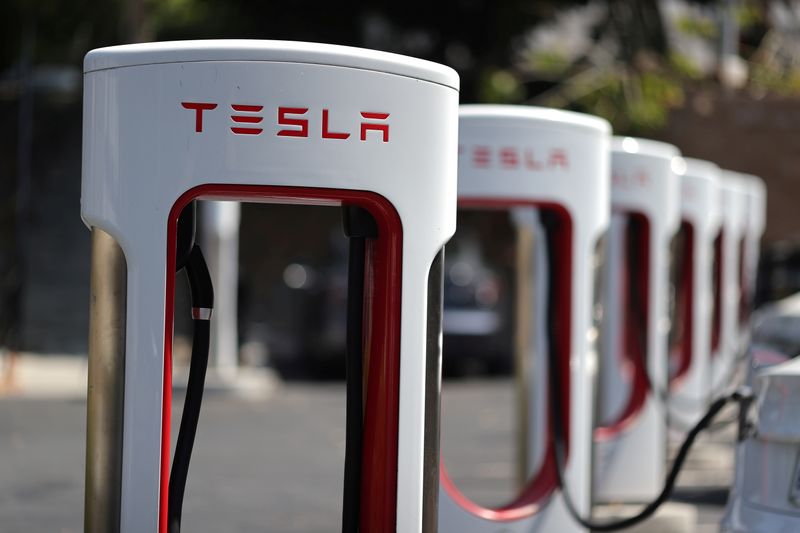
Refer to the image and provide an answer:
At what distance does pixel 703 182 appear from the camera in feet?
35.2

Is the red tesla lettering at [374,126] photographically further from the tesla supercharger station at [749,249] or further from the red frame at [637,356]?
the tesla supercharger station at [749,249]

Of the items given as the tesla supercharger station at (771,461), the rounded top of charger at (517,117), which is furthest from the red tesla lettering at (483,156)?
the tesla supercharger station at (771,461)

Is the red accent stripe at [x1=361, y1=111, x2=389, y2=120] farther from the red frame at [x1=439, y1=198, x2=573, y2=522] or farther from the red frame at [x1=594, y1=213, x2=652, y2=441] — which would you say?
the red frame at [x1=594, y1=213, x2=652, y2=441]

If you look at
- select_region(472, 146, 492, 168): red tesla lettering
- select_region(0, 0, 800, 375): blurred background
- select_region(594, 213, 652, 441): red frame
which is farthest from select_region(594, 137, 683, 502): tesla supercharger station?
select_region(0, 0, 800, 375): blurred background

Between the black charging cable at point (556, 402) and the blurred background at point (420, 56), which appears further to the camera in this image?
the blurred background at point (420, 56)

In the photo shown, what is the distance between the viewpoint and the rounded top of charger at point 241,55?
12.9ft

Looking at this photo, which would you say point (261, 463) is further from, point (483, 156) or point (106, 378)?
point (106, 378)

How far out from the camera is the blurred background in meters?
21.5

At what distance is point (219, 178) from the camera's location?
394 centimetres

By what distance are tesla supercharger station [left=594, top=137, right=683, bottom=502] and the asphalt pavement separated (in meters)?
0.51

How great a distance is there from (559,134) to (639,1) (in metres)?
18.8

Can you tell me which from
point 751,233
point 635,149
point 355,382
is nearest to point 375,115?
point 355,382

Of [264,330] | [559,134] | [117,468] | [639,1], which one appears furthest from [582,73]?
[117,468]

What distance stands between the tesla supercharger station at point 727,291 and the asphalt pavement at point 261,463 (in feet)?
3.29
